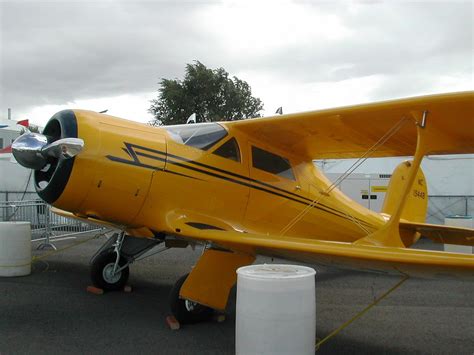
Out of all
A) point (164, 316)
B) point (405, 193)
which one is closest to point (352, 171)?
point (405, 193)

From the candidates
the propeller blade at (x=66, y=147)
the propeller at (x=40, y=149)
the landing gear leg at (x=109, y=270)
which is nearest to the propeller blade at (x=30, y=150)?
the propeller at (x=40, y=149)

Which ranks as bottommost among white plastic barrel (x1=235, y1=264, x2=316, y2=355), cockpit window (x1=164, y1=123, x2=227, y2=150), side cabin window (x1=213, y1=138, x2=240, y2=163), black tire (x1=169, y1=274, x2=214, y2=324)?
black tire (x1=169, y1=274, x2=214, y2=324)

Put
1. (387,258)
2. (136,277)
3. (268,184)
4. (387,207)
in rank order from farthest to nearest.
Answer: (387,207), (136,277), (268,184), (387,258)

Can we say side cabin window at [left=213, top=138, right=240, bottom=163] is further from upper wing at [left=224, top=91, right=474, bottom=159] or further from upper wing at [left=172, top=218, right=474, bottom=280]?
upper wing at [left=172, top=218, right=474, bottom=280]

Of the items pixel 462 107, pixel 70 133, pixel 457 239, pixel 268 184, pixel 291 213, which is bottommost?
pixel 457 239

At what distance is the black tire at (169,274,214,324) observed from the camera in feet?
17.6

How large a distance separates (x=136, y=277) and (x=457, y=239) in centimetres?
531

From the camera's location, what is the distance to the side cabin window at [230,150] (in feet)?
19.2

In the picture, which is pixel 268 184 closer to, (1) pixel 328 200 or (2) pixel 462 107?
(1) pixel 328 200

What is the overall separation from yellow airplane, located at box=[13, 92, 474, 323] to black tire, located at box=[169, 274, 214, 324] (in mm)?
12

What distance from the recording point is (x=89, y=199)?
4.97m

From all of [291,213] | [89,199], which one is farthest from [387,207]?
[89,199]

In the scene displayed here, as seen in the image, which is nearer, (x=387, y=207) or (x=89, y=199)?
(x=89, y=199)

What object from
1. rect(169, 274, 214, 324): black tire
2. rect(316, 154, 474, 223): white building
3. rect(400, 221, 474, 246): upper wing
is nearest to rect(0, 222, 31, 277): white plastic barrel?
rect(169, 274, 214, 324): black tire
